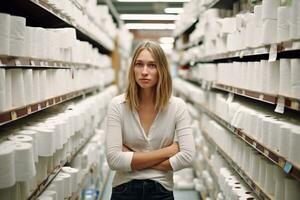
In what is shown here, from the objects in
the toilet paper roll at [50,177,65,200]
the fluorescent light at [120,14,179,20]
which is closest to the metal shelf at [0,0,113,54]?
the toilet paper roll at [50,177,65,200]

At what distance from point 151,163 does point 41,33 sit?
1.12 m

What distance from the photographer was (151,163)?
2.47 meters

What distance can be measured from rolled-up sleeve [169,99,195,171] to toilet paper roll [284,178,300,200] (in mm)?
585

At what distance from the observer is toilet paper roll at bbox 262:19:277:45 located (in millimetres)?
2447

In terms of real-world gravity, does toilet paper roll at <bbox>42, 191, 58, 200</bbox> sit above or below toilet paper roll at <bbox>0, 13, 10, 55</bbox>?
below

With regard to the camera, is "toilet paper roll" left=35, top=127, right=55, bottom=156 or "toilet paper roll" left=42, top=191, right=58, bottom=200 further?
"toilet paper roll" left=42, top=191, right=58, bottom=200

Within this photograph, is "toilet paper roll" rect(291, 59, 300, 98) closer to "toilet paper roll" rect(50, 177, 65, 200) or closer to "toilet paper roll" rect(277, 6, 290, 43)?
"toilet paper roll" rect(277, 6, 290, 43)

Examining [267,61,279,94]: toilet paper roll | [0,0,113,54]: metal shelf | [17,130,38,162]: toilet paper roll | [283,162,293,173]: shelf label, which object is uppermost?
[0,0,113,54]: metal shelf

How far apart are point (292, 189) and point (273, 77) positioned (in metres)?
0.72

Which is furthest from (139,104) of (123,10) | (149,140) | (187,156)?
(123,10)

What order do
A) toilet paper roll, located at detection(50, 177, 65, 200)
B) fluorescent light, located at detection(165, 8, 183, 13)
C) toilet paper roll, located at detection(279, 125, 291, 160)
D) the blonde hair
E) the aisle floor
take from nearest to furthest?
1. toilet paper roll, located at detection(279, 125, 291, 160)
2. the blonde hair
3. toilet paper roll, located at detection(50, 177, 65, 200)
4. the aisle floor
5. fluorescent light, located at detection(165, 8, 183, 13)

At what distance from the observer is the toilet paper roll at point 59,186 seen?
9.74 ft

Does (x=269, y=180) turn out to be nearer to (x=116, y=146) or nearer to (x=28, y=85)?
(x=116, y=146)

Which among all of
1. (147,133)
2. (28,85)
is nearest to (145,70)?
(147,133)
